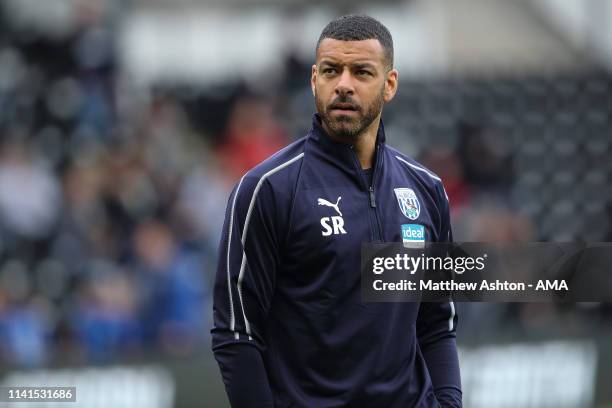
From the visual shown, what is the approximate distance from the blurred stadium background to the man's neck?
4.30 meters

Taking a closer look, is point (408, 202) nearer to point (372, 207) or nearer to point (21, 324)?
point (372, 207)

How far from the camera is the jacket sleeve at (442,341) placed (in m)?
3.75

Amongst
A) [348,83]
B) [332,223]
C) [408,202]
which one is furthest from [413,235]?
[348,83]

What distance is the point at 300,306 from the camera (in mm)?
3434

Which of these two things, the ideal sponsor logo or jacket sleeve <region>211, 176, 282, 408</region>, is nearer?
jacket sleeve <region>211, 176, 282, 408</region>

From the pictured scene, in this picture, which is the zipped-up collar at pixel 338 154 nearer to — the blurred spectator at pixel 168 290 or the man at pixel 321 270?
the man at pixel 321 270

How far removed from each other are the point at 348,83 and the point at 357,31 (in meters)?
0.16

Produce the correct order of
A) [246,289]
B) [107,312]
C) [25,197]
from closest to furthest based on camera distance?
[246,289], [107,312], [25,197]

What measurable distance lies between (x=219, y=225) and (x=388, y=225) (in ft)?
20.6

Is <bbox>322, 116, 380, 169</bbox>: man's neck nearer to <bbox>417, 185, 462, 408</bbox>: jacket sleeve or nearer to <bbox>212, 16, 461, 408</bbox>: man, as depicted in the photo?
<bbox>212, 16, 461, 408</bbox>: man

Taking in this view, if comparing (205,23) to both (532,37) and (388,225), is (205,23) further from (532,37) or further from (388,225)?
(388,225)

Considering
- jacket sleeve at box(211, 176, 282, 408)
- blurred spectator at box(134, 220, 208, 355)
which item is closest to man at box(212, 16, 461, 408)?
jacket sleeve at box(211, 176, 282, 408)

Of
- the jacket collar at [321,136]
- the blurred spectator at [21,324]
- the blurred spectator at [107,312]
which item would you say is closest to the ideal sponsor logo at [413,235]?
the jacket collar at [321,136]

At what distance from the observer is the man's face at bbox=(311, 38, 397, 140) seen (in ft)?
11.4
